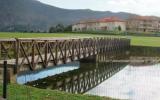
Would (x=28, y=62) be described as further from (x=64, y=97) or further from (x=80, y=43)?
(x=80, y=43)

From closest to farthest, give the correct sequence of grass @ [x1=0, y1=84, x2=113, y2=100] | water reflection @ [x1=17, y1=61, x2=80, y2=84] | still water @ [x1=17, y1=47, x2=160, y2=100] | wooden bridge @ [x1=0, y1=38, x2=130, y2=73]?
grass @ [x1=0, y1=84, x2=113, y2=100] → wooden bridge @ [x1=0, y1=38, x2=130, y2=73] → still water @ [x1=17, y1=47, x2=160, y2=100] → water reflection @ [x1=17, y1=61, x2=80, y2=84]

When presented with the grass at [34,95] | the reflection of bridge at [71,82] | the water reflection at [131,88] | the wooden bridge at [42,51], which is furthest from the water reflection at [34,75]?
the grass at [34,95]

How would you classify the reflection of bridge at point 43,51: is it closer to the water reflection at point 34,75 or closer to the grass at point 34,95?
the water reflection at point 34,75

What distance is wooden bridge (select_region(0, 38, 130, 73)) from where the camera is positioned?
2252 centimetres

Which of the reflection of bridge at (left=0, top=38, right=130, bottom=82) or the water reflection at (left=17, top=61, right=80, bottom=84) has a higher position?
the reflection of bridge at (left=0, top=38, right=130, bottom=82)

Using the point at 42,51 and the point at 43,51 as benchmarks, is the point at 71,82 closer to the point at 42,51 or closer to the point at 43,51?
the point at 42,51

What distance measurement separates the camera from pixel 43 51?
29.2 metres

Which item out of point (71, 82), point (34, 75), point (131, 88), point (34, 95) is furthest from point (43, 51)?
point (34, 95)

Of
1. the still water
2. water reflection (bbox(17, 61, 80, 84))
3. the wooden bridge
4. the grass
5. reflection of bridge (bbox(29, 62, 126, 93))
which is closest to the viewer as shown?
the grass

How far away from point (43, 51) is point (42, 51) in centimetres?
50

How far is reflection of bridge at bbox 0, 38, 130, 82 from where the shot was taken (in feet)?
73.9

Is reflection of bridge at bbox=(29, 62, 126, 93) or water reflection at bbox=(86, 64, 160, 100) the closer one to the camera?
water reflection at bbox=(86, 64, 160, 100)

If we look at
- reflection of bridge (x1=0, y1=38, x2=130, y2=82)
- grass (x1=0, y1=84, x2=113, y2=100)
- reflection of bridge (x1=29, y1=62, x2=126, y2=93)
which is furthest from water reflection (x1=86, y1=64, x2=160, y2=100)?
grass (x1=0, y1=84, x2=113, y2=100)

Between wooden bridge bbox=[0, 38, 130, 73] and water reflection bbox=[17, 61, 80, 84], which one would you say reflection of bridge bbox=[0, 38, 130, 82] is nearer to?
wooden bridge bbox=[0, 38, 130, 73]
